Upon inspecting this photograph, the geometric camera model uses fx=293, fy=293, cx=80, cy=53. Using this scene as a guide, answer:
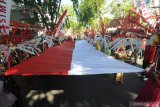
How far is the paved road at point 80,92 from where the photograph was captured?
8.00 metres

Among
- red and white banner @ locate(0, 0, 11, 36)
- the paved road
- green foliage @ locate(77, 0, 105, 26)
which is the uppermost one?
green foliage @ locate(77, 0, 105, 26)

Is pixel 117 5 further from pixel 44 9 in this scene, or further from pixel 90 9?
pixel 44 9

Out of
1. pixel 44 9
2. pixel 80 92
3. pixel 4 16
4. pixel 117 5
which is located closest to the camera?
pixel 4 16

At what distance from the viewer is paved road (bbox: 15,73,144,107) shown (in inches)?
315

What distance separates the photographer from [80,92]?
927 centimetres

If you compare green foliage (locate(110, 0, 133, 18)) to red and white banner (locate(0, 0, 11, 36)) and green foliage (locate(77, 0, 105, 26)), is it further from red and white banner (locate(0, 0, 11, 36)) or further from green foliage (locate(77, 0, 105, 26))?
red and white banner (locate(0, 0, 11, 36))

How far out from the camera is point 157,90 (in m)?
5.07

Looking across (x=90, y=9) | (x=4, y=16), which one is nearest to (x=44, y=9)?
(x=4, y=16)

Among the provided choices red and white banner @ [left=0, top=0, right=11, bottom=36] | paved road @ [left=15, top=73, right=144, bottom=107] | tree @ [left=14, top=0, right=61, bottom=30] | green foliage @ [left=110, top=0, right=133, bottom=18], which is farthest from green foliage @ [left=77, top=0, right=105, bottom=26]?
red and white banner @ [left=0, top=0, right=11, bottom=36]

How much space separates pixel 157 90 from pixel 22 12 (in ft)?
65.6

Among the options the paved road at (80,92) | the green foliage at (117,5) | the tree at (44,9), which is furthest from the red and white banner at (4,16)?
the green foliage at (117,5)

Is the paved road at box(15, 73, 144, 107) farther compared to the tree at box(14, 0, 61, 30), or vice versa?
the tree at box(14, 0, 61, 30)

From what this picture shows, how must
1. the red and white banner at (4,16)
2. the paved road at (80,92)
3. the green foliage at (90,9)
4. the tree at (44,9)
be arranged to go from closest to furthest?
the red and white banner at (4,16) < the paved road at (80,92) < the tree at (44,9) < the green foliage at (90,9)

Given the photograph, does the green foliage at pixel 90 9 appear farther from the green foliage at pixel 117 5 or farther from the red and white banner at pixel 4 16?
the red and white banner at pixel 4 16
